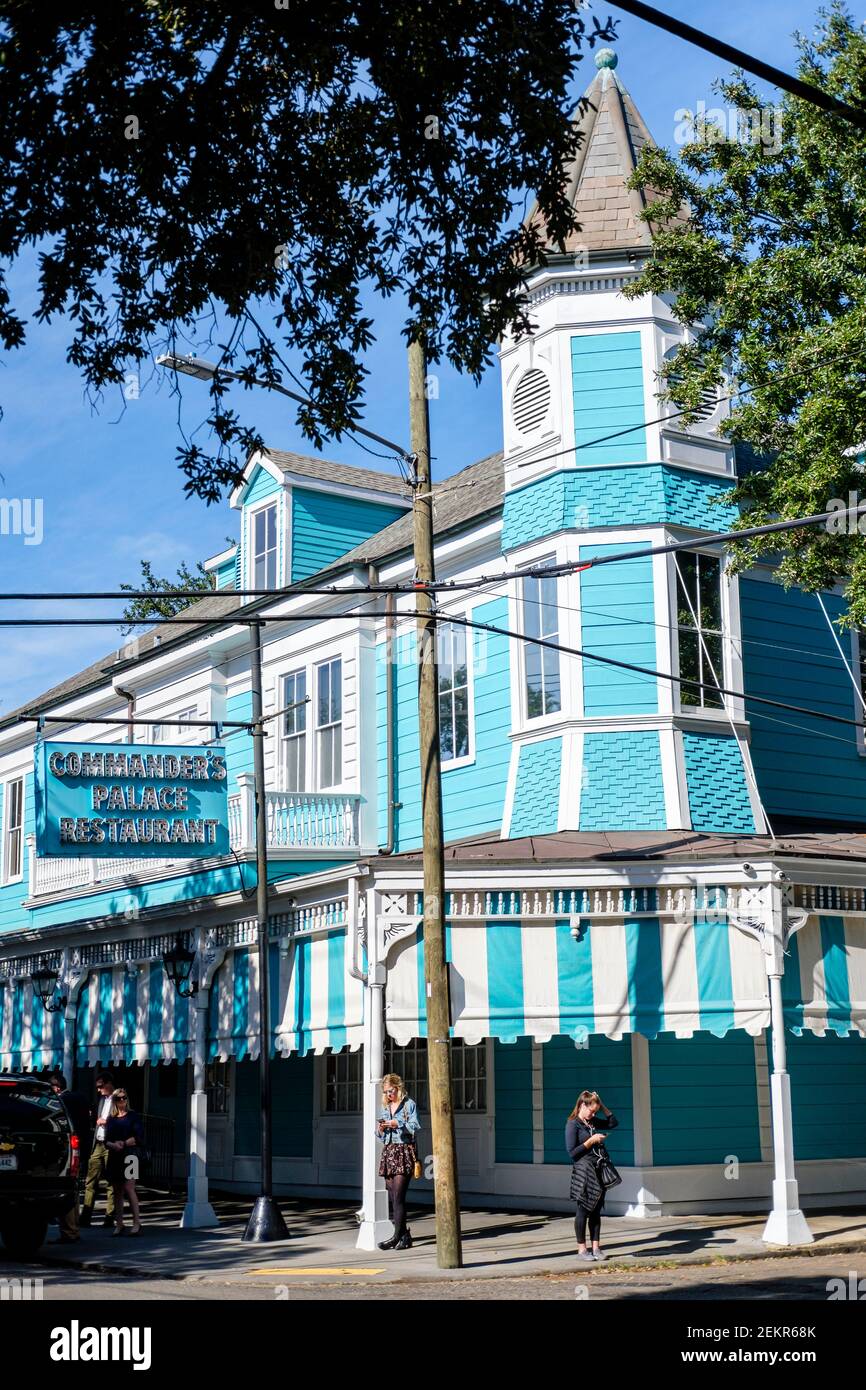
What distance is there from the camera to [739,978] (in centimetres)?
1697

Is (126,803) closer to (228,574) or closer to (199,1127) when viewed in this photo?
(199,1127)

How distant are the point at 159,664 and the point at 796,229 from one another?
1505 centimetres

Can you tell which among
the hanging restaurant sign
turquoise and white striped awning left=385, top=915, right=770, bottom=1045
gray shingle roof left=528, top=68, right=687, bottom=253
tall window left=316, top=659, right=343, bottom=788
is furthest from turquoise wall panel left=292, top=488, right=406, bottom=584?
turquoise and white striped awning left=385, top=915, right=770, bottom=1045

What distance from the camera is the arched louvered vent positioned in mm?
20516

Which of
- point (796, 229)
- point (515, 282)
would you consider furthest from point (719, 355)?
point (515, 282)

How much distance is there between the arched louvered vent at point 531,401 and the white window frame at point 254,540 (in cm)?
723

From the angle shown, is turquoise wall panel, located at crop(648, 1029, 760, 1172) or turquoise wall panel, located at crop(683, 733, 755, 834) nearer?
turquoise wall panel, located at crop(648, 1029, 760, 1172)

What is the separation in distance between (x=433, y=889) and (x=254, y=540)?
46.9 ft

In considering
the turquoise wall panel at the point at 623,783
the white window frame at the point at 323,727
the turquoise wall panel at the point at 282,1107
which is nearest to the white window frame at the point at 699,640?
the turquoise wall panel at the point at 623,783

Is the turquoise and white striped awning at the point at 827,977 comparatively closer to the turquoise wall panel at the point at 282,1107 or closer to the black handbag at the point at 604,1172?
the black handbag at the point at 604,1172

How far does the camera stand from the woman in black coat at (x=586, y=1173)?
14719 millimetres

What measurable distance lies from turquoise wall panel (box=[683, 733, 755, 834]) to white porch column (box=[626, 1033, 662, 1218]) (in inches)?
109

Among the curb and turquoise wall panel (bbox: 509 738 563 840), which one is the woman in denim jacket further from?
turquoise wall panel (bbox: 509 738 563 840)
